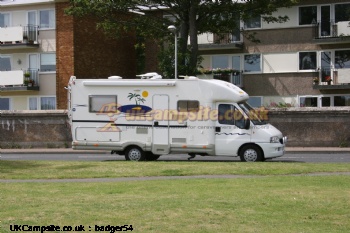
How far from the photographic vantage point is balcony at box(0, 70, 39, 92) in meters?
46.3

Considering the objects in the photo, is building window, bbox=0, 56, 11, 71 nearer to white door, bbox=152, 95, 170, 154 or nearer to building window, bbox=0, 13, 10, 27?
building window, bbox=0, 13, 10, 27

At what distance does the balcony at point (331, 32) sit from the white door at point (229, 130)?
65.9ft

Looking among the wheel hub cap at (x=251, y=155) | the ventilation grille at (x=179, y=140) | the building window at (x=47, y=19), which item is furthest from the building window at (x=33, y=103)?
the wheel hub cap at (x=251, y=155)

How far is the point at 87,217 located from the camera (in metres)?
10.6

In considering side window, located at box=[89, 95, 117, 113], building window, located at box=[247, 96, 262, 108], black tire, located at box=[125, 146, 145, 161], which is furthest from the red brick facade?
black tire, located at box=[125, 146, 145, 161]

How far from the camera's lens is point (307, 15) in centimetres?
4403

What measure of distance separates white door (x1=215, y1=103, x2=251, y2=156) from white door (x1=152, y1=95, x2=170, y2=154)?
1804 millimetres

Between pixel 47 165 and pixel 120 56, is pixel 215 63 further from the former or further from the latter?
pixel 47 165

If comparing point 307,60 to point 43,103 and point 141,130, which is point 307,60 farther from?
point 141,130

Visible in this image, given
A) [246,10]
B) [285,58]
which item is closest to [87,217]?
[246,10]

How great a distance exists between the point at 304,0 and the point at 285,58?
3.88 m

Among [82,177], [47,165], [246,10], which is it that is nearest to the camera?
[82,177]

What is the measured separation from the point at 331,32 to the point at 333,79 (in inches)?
119

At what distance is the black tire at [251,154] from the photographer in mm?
23797
